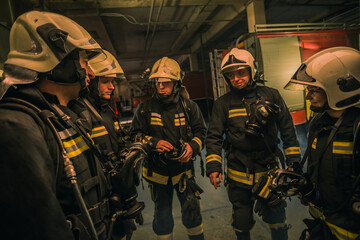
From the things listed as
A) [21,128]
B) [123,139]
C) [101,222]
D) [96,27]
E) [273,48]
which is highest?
[96,27]

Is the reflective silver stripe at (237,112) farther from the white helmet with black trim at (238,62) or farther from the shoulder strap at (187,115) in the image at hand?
the shoulder strap at (187,115)

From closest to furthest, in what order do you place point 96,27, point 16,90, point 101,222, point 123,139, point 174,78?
1. point 16,90
2. point 101,222
3. point 123,139
4. point 174,78
5. point 96,27

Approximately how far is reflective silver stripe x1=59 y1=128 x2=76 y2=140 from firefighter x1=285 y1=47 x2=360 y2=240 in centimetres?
173

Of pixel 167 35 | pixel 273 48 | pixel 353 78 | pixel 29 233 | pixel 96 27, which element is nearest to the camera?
pixel 29 233

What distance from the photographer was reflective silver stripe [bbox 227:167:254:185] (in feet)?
7.04

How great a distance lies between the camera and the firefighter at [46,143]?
0.75m

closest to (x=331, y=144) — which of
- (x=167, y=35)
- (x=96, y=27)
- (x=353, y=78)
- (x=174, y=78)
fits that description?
(x=353, y=78)

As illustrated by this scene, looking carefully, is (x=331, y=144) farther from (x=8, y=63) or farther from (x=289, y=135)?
(x=8, y=63)

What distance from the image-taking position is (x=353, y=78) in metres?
1.47

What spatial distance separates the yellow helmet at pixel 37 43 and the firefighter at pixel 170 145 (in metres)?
1.42

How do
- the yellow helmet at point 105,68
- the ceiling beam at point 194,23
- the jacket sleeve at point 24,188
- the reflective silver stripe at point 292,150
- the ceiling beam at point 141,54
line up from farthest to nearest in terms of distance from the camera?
the ceiling beam at point 141,54 → the ceiling beam at point 194,23 → the yellow helmet at point 105,68 → the reflective silver stripe at point 292,150 → the jacket sleeve at point 24,188


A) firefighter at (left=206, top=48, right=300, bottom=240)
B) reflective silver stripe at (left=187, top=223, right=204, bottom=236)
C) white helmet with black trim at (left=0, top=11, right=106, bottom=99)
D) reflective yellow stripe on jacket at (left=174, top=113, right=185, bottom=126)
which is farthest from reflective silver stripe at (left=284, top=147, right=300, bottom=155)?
white helmet with black trim at (left=0, top=11, right=106, bottom=99)

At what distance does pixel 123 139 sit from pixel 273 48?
402cm

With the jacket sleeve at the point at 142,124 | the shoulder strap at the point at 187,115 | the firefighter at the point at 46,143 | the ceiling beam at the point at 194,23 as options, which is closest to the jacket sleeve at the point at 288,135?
the shoulder strap at the point at 187,115
